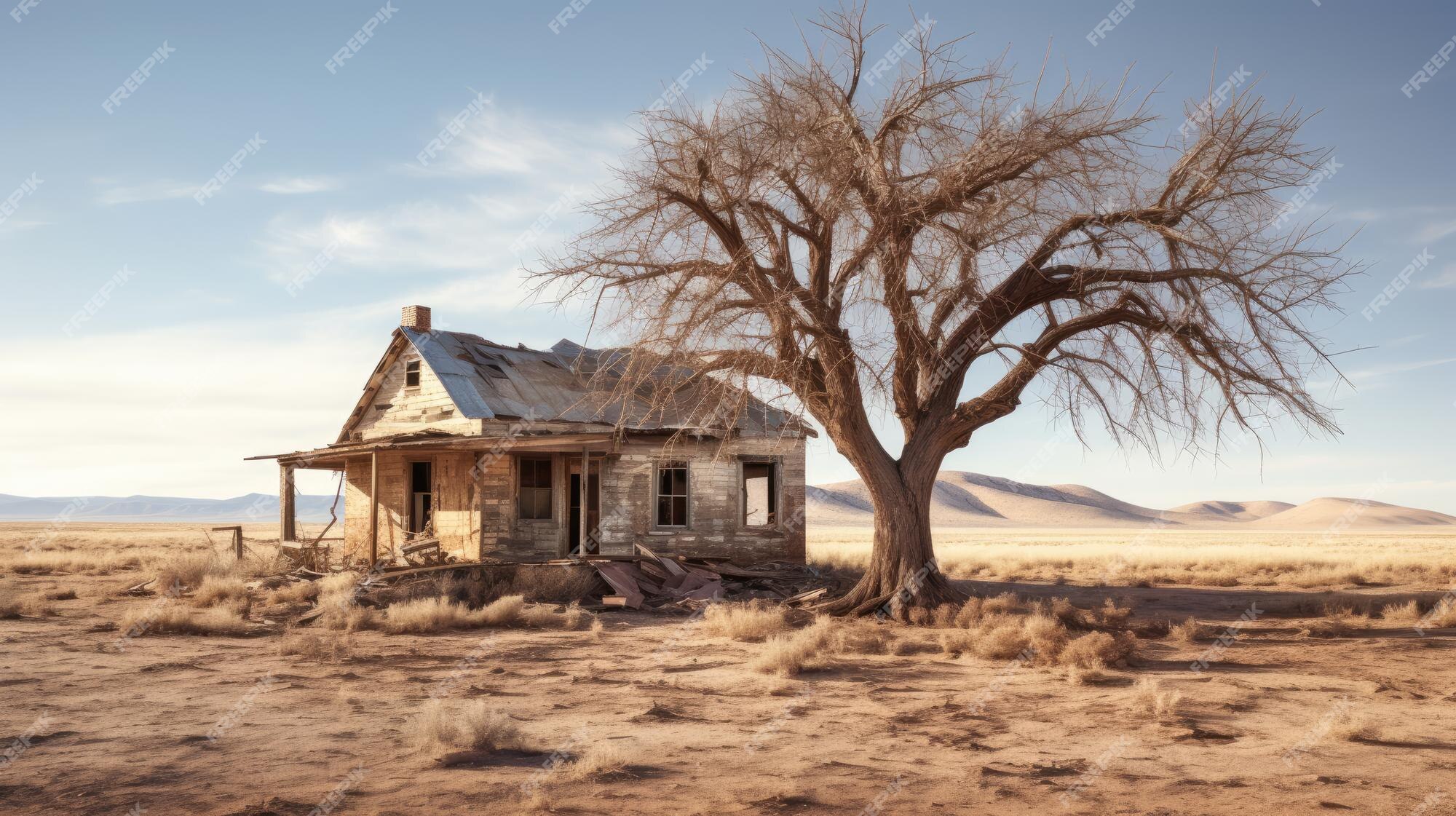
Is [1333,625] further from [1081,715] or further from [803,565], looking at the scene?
[803,565]

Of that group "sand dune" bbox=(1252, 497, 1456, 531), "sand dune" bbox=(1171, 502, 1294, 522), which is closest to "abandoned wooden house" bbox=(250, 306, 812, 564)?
"sand dune" bbox=(1252, 497, 1456, 531)

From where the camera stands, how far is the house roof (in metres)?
18.5

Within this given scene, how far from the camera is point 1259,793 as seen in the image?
5449 mm

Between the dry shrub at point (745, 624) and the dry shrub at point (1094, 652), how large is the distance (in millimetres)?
3678

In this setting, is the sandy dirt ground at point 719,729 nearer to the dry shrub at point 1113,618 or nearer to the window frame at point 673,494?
the dry shrub at point 1113,618

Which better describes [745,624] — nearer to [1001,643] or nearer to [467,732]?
[1001,643]

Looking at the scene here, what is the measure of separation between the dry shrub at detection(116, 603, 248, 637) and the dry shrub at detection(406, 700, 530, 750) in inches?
278

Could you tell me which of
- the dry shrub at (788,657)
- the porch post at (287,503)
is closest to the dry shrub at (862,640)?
the dry shrub at (788,657)

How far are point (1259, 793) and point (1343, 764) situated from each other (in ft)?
3.57

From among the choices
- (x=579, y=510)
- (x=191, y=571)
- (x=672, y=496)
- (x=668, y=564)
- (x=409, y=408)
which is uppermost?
(x=409, y=408)

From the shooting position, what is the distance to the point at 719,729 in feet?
23.2

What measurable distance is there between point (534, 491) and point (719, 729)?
1228 centimetres

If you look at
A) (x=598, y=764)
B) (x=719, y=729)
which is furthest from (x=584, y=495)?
(x=598, y=764)

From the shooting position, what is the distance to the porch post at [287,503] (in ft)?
69.7
